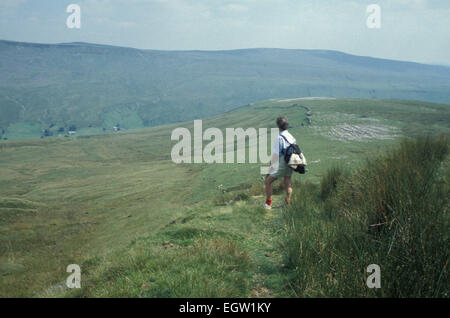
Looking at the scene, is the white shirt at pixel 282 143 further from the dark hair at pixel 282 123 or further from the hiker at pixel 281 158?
the dark hair at pixel 282 123

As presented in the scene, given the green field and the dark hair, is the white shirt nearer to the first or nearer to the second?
the dark hair

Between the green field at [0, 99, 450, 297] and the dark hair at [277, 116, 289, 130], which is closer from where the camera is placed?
the green field at [0, 99, 450, 297]

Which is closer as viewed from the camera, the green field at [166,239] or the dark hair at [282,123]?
the green field at [166,239]

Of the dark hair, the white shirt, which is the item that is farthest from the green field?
the dark hair

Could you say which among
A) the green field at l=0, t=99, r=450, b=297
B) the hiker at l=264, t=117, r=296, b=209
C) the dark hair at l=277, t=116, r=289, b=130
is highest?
the dark hair at l=277, t=116, r=289, b=130

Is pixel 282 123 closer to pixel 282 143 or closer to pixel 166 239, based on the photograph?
pixel 282 143

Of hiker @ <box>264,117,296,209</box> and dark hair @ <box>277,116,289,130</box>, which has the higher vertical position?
dark hair @ <box>277,116,289,130</box>

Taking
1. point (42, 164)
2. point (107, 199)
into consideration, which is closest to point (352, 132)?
point (107, 199)

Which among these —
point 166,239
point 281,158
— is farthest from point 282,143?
point 166,239

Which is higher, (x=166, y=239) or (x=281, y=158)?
(x=281, y=158)

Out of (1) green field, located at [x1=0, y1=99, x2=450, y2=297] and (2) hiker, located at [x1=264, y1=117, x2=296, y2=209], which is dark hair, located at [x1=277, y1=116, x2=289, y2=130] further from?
(1) green field, located at [x1=0, y1=99, x2=450, y2=297]

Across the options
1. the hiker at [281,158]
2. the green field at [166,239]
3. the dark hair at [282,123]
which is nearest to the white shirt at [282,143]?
the hiker at [281,158]
